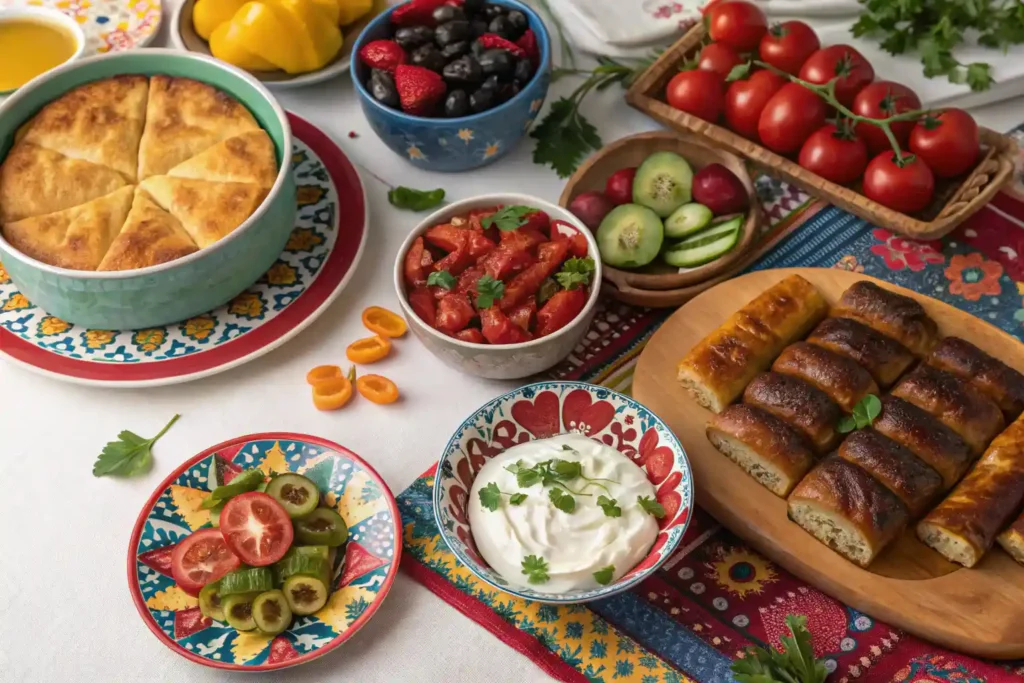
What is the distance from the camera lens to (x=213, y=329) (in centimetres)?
280

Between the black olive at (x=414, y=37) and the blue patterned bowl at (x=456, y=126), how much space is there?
145mm

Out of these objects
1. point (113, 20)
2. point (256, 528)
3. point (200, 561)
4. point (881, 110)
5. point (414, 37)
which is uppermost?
point (881, 110)

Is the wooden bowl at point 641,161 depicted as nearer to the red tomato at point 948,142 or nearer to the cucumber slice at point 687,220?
the cucumber slice at point 687,220

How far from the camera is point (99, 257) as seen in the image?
2.63 metres

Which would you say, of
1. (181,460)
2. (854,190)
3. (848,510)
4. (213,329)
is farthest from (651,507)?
(854,190)

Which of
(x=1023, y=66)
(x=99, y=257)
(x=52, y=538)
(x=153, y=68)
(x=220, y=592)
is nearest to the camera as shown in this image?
(x=220, y=592)

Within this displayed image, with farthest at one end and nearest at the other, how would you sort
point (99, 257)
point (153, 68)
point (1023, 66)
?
point (1023, 66), point (153, 68), point (99, 257)

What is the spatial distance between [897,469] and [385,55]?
1961mm

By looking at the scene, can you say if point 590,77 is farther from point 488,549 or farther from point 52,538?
point 52,538

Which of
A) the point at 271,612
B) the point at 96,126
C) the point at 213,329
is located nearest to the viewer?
the point at 271,612

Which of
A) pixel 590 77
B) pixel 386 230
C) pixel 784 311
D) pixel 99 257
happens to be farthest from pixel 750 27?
pixel 99 257

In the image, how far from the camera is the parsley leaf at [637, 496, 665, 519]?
2230mm

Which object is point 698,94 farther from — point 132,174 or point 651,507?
point 132,174

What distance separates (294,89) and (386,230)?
30.7 inches
